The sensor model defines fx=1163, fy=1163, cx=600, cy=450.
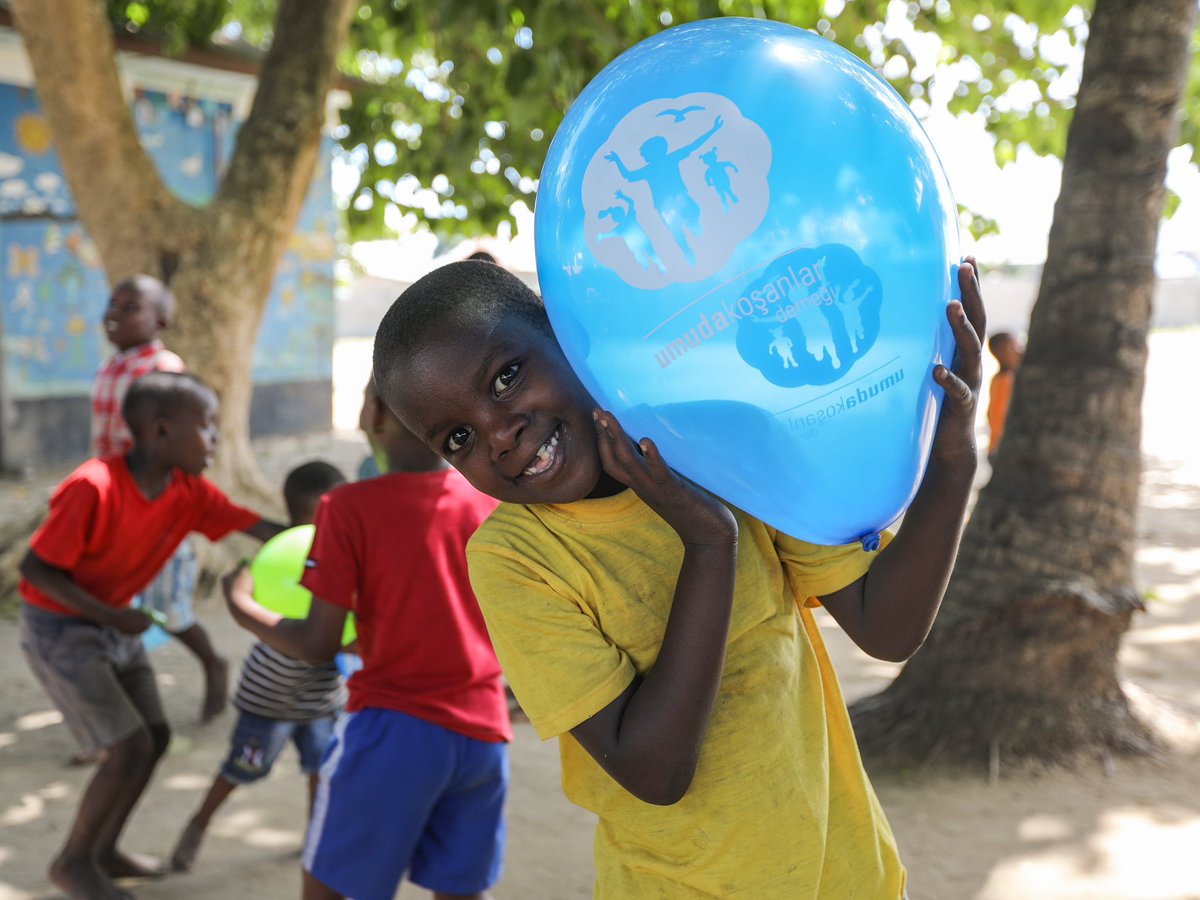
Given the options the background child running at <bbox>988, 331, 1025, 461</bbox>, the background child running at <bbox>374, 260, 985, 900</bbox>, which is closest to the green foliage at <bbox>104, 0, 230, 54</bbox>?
the background child running at <bbox>988, 331, 1025, 461</bbox>

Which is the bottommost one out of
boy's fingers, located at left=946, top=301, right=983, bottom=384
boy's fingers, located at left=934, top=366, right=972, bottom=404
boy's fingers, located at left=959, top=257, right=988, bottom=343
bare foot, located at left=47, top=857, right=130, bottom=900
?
bare foot, located at left=47, top=857, right=130, bottom=900

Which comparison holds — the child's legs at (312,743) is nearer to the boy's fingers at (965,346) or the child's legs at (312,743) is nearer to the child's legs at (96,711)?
the child's legs at (96,711)

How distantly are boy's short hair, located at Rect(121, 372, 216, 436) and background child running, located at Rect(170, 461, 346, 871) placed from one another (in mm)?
352

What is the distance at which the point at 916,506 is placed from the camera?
1.35m

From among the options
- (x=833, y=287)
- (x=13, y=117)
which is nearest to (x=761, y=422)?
(x=833, y=287)

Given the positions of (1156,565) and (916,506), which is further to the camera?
(1156,565)

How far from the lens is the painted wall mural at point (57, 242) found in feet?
28.6

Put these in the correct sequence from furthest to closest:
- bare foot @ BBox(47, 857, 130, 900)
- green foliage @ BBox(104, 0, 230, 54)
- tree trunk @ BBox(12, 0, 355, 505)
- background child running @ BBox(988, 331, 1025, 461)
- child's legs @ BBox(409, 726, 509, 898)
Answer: green foliage @ BBox(104, 0, 230, 54) < background child running @ BBox(988, 331, 1025, 461) < tree trunk @ BBox(12, 0, 355, 505) < bare foot @ BBox(47, 857, 130, 900) < child's legs @ BBox(409, 726, 509, 898)

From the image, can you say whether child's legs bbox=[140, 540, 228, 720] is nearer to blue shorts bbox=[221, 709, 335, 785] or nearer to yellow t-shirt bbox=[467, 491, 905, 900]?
blue shorts bbox=[221, 709, 335, 785]

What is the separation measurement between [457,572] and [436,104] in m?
5.47

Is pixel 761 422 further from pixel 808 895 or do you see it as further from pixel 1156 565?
pixel 1156 565

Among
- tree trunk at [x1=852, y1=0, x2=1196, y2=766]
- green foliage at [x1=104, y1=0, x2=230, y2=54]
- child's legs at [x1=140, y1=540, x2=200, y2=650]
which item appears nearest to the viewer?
tree trunk at [x1=852, y1=0, x2=1196, y2=766]

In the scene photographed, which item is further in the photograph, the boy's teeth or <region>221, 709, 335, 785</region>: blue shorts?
<region>221, 709, 335, 785</region>: blue shorts

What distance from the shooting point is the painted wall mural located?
872 centimetres
